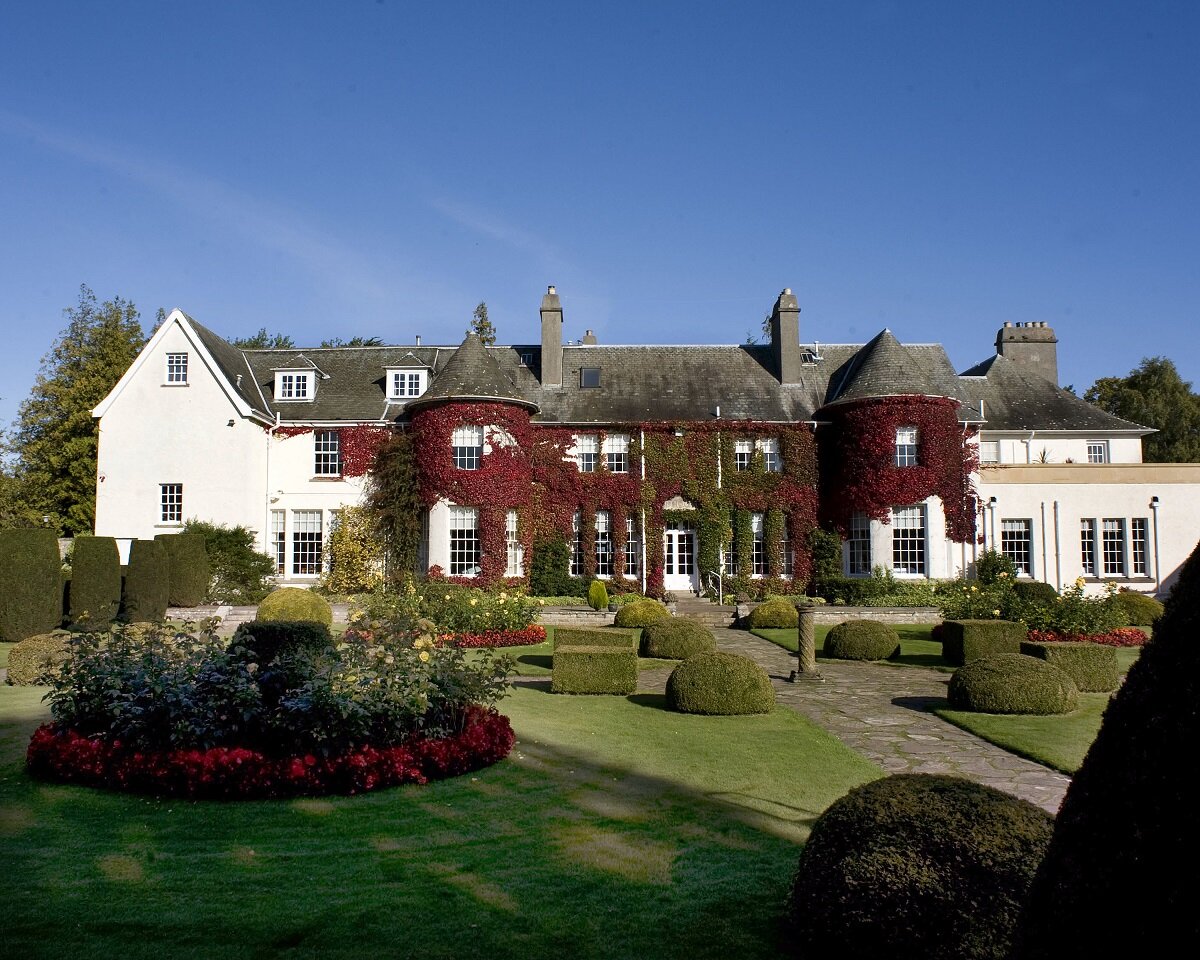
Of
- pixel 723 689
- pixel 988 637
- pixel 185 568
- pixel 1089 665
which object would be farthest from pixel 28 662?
pixel 1089 665

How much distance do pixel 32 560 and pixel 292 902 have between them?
2053cm

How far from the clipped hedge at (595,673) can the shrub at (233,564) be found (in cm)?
1731

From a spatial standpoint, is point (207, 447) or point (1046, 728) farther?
point (207, 447)

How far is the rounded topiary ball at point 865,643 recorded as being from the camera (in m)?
18.7

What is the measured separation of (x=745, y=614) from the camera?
27203 mm

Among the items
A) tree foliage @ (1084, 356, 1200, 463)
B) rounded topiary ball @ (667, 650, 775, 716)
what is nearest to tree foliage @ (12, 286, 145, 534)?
rounded topiary ball @ (667, 650, 775, 716)

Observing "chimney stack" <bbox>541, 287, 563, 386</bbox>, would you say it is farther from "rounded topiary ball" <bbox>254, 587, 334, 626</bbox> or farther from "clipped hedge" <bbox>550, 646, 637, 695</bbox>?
"clipped hedge" <bbox>550, 646, 637, 695</bbox>

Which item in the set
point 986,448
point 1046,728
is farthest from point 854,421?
point 1046,728

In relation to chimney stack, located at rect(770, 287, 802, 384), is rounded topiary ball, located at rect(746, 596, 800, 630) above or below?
below

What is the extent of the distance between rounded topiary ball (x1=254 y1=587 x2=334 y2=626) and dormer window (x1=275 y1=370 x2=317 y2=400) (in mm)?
12157

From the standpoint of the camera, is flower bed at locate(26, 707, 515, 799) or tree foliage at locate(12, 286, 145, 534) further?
tree foliage at locate(12, 286, 145, 534)

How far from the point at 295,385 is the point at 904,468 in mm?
22295

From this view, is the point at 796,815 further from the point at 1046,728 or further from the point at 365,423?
the point at 365,423

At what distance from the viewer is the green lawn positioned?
17.3 feet
